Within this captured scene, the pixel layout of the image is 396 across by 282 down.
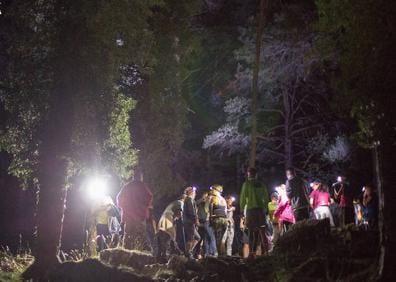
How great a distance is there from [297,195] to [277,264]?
10.9 feet

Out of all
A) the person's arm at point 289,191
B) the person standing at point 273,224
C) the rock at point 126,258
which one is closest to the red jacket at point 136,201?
the rock at point 126,258

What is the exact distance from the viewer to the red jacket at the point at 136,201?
1152 centimetres

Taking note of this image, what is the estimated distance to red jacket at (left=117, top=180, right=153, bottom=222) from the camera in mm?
11523

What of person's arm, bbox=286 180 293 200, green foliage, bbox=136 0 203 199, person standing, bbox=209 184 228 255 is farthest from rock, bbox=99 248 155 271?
green foliage, bbox=136 0 203 199

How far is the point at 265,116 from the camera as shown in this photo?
28.7 m

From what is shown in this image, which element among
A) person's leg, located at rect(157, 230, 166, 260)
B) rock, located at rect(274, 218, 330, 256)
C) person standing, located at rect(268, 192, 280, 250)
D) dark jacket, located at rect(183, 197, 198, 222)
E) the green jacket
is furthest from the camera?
person standing, located at rect(268, 192, 280, 250)

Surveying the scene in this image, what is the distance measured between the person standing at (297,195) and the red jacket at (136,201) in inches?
140

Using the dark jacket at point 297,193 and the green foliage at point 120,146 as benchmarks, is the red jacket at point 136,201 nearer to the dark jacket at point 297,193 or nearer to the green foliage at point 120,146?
the green foliage at point 120,146

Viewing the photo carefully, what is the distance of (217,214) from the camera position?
1349 centimetres

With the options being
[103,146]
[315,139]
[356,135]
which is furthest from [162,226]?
[315,139]

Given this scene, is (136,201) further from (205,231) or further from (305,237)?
(305,237)

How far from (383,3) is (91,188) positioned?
31.9 ft

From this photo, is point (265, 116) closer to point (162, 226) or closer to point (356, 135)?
point (162, 226)

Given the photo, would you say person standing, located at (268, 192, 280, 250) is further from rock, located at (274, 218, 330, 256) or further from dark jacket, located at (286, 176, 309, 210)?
rock, located at (274, 218, 330, 256)
